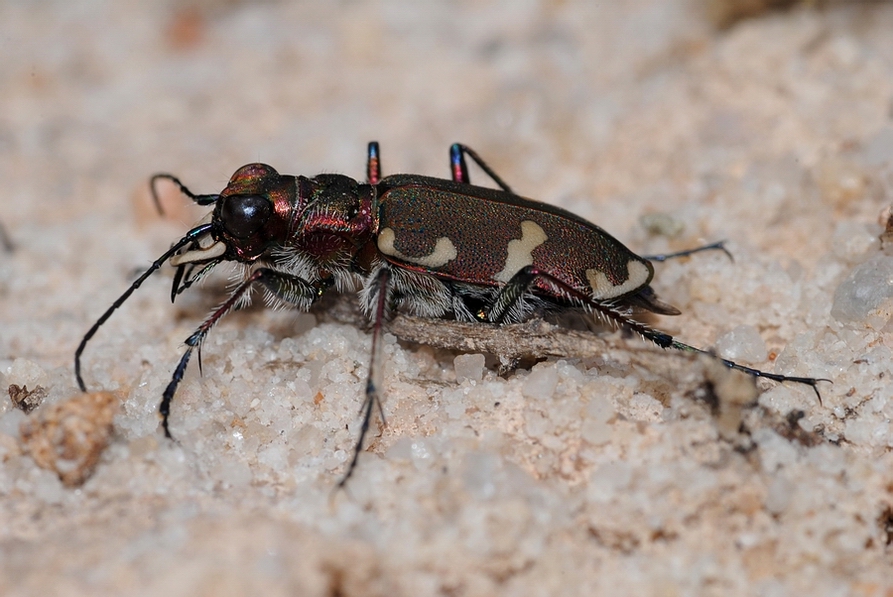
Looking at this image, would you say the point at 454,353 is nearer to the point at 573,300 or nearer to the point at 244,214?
the point at 573,300

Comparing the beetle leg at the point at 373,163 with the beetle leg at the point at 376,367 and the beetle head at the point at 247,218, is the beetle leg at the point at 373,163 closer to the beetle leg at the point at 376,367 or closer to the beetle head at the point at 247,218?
the beetle head at the point at 247,218

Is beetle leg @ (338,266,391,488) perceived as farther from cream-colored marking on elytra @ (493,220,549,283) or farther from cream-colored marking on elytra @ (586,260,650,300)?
cream-colored marking on elytra @ (586,260,650,300)

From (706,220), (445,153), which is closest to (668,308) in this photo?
(706,220)

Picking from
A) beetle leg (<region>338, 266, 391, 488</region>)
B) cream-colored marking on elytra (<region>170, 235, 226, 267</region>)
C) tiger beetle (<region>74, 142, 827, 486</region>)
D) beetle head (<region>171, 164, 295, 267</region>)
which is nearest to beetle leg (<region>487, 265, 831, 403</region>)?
tiger beetle (<region>74, 142, 827, 486</region>)

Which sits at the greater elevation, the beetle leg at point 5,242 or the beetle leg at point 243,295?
the beetle leg at point 5,242

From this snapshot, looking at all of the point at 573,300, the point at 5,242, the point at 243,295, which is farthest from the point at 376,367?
the point at 5,242

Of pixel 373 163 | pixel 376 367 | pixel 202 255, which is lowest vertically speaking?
pixel 376 367

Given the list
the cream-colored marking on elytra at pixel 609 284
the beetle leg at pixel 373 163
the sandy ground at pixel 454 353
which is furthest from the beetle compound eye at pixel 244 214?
the cream-colored marking on elytra at pixel 609 284
